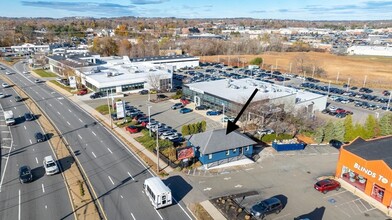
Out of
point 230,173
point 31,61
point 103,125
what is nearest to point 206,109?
point 103,125

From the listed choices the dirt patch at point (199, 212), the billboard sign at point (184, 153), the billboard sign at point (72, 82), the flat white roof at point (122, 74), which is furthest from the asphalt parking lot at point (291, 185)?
the billboard sign at point (72, 82)

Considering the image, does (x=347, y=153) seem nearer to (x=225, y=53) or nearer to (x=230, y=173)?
(x=230, y=173)

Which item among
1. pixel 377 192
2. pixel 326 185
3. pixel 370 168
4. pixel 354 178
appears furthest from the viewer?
pixel 354 178

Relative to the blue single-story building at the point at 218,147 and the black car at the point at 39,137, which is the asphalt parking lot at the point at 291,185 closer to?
the blue single-story building at the point at 218,147

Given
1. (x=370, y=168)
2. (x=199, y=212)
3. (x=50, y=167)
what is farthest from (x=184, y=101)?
(x=370, y=168)

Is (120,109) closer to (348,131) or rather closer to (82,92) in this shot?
(82,92)
